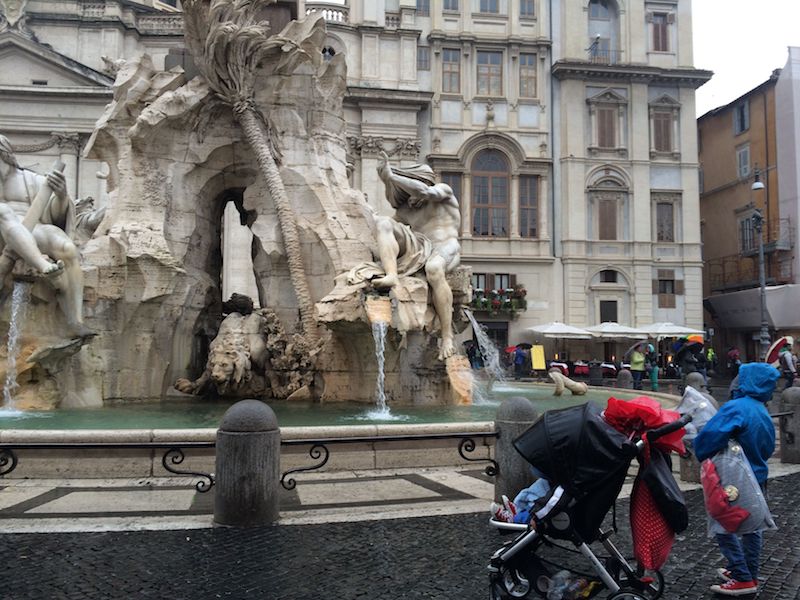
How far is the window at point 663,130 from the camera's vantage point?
125 ft

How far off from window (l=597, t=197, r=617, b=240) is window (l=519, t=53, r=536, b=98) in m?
6.68

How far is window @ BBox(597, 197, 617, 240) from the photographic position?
3700cm

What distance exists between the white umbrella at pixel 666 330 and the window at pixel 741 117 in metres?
13.0

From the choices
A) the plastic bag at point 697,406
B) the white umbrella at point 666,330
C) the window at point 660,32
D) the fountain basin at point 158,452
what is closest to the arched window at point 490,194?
the white umbrella at point 666,330

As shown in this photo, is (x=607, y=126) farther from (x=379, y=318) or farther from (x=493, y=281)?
(x=379, y=318)

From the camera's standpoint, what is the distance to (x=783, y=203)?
36.0m

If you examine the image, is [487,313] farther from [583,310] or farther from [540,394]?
[540,394]

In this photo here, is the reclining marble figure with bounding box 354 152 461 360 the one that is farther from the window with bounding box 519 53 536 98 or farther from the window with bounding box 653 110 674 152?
the window with bounding box 653 110 674 152

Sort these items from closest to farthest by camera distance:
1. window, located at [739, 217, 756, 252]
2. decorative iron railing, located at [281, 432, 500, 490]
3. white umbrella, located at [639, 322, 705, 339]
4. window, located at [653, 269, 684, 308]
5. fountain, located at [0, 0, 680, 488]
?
decorative iron railing, located at [281, 432, 500, 490]
fountain, located at [0, 0, 680, 488]
white umbrella, located at [639, 322, 705, 339]
window, located at [653, 269, 684, 308]
window, located at [739, 217, 756, 252]

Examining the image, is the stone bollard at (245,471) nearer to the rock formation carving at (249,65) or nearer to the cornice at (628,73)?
the rock formation carving at (249,65)

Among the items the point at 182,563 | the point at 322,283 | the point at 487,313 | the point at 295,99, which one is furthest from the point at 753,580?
the point at 487,313

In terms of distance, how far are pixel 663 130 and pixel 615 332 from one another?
12043 mm

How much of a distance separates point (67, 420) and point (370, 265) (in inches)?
189

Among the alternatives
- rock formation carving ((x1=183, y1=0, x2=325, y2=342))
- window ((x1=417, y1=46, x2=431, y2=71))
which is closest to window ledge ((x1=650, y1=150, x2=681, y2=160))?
window ((x1=417, y1=46, x2=431, y2=71))
